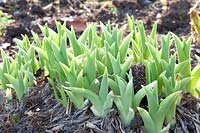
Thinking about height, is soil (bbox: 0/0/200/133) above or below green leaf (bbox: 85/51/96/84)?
below

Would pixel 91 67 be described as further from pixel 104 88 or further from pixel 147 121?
pixel 147 121

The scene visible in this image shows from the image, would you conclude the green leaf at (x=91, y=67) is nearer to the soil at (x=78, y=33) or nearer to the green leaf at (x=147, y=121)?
the soil at (x=78, y=33)

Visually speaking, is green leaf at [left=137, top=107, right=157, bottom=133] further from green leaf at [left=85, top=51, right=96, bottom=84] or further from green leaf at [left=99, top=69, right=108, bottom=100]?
green leaf at [left=85, top=51, right=96, bottom=84]

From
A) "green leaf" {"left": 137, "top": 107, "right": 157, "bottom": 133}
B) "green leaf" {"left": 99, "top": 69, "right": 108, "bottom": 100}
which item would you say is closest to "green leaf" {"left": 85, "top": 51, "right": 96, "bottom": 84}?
"green leaf" {"left": 99, "top": 69, "right": 108, "bottom": 100}

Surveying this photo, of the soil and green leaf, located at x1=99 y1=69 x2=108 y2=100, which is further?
the soil

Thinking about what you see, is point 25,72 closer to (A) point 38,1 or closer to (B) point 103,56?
(B) point 103,56

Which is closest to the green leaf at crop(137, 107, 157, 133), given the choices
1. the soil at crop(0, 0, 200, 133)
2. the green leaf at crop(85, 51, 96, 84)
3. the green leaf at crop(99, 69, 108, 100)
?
the soil at crop(0, 0, 200, 133)

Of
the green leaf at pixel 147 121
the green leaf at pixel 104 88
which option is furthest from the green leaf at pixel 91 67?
the green leaf at pixel 147 121

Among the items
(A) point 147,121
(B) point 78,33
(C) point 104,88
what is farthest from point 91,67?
(B) point 78,33

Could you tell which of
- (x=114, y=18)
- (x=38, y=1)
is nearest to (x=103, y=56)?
(x=114, y=18)
